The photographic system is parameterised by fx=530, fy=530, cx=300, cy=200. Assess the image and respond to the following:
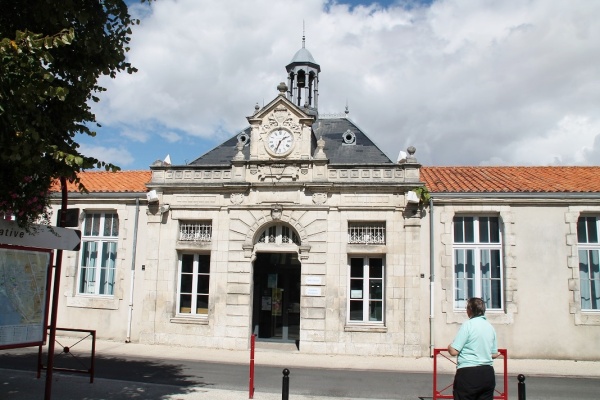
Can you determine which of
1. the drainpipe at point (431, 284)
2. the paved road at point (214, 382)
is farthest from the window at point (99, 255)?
the drainpipe at point (431, 284)

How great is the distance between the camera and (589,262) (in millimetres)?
14977

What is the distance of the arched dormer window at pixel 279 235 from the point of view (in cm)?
1577

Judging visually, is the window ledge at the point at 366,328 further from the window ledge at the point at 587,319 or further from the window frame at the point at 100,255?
the window frame at the point at 100,255

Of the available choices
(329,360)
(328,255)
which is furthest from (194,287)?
(329,360)

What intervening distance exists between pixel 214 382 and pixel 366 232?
6.76m

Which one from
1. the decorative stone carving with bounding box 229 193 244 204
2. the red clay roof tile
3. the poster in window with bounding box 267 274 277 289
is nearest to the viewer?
the red clay roof tile

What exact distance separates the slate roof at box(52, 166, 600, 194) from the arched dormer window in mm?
4137

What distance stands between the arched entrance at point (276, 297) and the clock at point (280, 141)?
237cm

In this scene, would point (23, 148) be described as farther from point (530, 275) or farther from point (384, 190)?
point (530, 275)

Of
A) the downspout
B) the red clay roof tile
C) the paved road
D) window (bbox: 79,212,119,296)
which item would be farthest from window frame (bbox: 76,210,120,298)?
the red clay roof tile

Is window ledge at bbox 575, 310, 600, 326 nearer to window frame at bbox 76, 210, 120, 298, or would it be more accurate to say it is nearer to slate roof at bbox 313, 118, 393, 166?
slate roof at bbox 313, 118, 393, 166

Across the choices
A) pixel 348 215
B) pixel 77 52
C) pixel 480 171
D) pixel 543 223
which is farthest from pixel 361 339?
pixel 77 52

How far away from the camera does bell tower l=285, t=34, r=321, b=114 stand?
1964 cm

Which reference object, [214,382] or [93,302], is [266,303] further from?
[214,382]
